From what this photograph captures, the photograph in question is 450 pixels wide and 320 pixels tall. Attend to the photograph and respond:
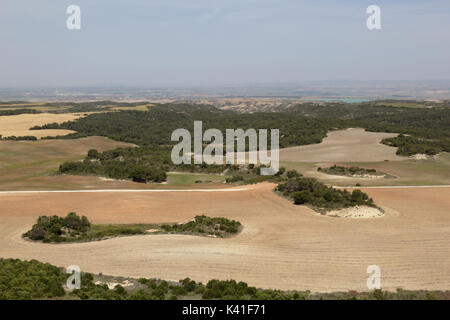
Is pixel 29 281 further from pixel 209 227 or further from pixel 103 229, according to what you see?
pixel 209 227

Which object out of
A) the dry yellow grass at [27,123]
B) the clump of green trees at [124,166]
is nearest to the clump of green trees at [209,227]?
the clump of green trees at [124,166]

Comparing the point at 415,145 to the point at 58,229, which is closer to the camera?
the point at 58,229

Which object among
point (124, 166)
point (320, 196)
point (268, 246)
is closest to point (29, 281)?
point (268, 246)

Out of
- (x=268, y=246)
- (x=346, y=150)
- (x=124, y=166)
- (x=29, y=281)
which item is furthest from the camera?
(x=346, y=150)

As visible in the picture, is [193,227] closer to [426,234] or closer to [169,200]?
[169,200]

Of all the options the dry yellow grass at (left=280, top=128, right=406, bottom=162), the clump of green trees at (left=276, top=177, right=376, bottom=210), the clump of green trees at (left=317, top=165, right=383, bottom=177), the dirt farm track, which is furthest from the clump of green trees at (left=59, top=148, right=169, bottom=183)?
the clump of green trees at (left=317, top=165, right=383, bottom=177)
